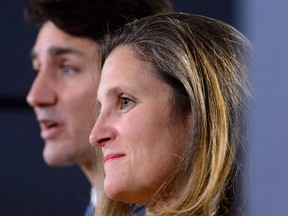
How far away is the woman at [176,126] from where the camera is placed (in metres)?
1.34

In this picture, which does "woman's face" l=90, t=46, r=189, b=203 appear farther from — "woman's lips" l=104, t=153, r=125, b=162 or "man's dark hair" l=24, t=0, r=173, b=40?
"man's dark hair" l=24, t=0, r=173, b=40

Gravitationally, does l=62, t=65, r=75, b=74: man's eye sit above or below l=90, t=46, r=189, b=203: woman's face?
below

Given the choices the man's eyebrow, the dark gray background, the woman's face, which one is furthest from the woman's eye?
the dark gray background

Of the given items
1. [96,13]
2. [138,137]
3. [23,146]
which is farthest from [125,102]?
[23,146]

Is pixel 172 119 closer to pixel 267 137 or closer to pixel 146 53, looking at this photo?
pixel 146 53

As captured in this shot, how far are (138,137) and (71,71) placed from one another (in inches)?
33.5

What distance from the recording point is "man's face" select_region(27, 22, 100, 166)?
2.13 metres

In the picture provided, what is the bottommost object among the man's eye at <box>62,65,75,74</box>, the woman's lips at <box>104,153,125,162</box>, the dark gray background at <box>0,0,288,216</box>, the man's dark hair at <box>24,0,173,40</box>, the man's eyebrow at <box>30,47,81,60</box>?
the dark gray background at <box>0,0,288,216</box>

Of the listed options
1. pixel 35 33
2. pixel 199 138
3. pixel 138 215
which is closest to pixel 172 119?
pixel 199 138

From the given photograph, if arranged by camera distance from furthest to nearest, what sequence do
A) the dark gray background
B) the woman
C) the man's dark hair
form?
the dark gray background → the man's dark hair → the woman

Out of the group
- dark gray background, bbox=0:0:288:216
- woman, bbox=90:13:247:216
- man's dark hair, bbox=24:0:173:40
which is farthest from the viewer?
dark gray background, bbox=0:0:288:216

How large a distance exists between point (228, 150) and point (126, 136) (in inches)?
6.3

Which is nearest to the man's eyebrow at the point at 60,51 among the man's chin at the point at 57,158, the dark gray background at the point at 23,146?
the man's chin at the point at 57,158

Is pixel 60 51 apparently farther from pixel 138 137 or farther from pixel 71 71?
pixel 138 137
